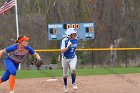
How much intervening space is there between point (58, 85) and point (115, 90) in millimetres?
2441

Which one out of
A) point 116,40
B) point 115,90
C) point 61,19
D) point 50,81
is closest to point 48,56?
point 61,19

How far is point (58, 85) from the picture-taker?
46.9 ft

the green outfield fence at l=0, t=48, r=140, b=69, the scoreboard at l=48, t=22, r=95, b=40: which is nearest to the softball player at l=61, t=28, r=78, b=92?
the scoreboard at l=48, t=22, r=95, b=40

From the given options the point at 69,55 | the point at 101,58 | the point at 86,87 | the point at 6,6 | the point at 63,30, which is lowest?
the point at 101,58

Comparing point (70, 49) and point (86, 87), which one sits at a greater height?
point (70, 49)

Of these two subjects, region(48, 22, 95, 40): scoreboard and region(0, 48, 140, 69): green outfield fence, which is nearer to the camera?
region(48, 22, 95, 40): scoreboard

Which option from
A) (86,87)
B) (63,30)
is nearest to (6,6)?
(63,30)

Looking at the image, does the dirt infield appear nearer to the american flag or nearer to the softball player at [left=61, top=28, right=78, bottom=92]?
the softball player at [left=61, top=28, right=78, bottom=92]

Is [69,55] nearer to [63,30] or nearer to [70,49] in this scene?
[70,49]

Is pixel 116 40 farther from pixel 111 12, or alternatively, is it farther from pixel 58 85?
pixel 58 85

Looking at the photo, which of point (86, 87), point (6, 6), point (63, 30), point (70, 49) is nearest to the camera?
point (70, 49)

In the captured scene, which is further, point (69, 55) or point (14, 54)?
point (69, 55)

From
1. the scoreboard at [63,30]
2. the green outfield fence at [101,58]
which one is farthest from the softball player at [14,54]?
the green outfield fence at [101,58]

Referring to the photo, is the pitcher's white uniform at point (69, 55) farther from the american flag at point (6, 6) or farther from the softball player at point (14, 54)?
the american flag at point (6, 6)
